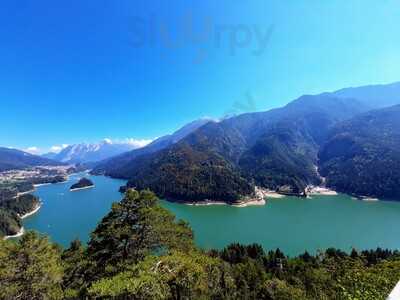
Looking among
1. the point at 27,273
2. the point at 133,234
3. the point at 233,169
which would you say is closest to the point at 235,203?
the point at 233,169

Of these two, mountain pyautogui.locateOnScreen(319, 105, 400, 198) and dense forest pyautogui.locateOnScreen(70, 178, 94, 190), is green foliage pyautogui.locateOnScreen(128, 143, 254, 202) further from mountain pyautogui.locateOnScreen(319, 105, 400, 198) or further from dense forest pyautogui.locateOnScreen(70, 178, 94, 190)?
mountain pyautogui.locateOnScreen(319, 105, 400, 198)

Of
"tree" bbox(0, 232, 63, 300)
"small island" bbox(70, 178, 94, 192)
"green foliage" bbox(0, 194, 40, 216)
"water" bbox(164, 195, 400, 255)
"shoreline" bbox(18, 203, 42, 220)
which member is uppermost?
"tree" bbox(0, 232, 63, 300)

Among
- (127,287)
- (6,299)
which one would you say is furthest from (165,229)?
(6,299)

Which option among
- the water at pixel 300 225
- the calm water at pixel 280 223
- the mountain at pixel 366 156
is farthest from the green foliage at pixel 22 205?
the mountain at pixel 366 156

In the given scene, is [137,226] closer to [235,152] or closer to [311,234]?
[311,234]

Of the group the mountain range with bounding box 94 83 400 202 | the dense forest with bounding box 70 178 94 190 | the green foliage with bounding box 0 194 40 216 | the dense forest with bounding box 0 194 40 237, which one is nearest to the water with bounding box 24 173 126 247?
the dense forest with bounding box 0 194 40 237

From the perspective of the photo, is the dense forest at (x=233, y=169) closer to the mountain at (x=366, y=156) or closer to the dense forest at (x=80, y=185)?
the mountain at (x=366, y=156)

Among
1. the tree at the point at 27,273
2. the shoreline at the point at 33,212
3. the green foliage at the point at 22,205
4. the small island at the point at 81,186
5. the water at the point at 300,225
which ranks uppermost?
the tree at the point at 27,273
